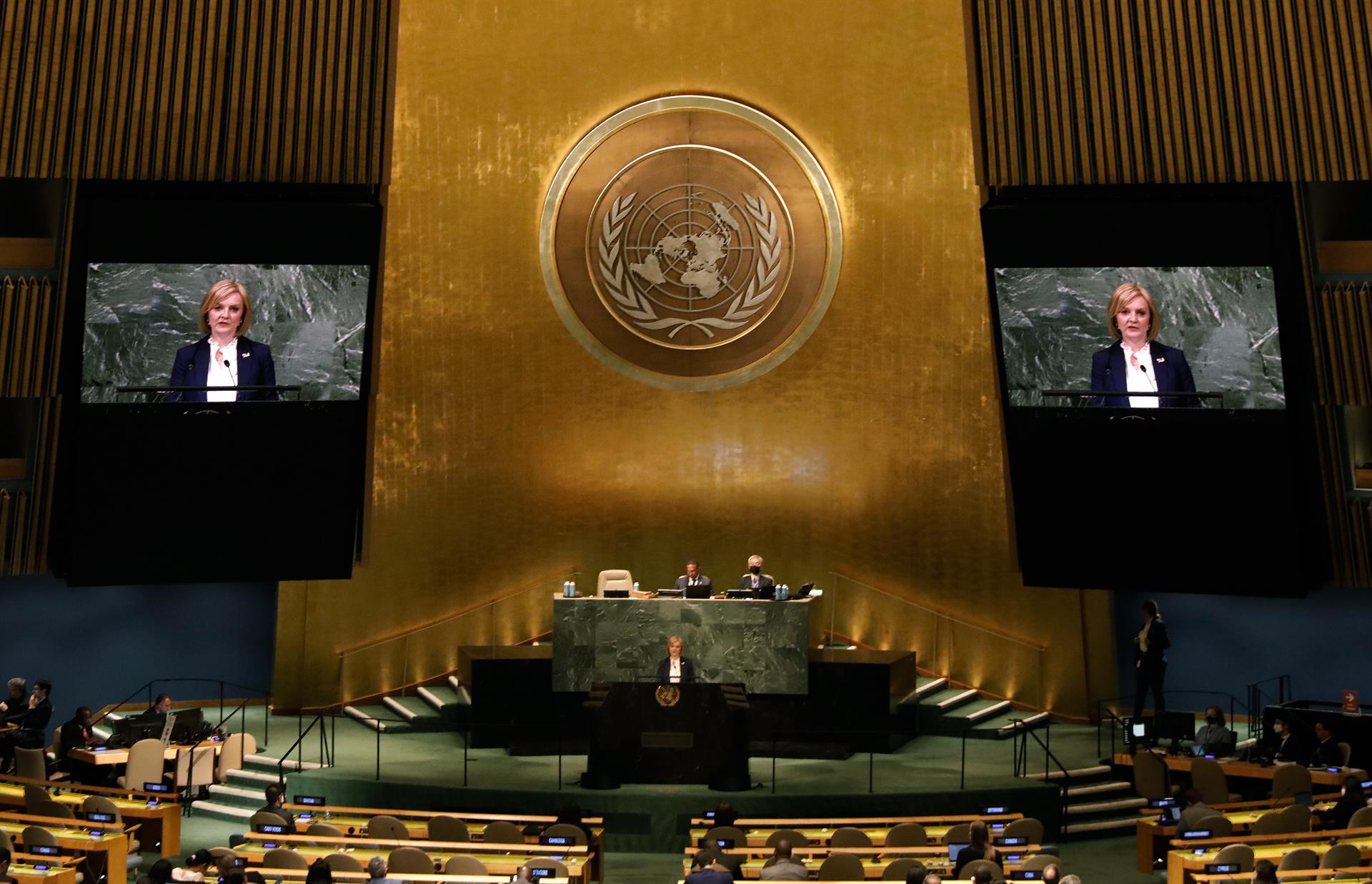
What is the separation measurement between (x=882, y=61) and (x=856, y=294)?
2.34 metres

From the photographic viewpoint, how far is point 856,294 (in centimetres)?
1633

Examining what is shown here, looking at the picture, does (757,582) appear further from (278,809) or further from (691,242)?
(278,809)

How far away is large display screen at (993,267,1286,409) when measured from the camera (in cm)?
1268

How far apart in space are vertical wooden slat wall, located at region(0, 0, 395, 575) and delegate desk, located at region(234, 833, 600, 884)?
5.38 meters

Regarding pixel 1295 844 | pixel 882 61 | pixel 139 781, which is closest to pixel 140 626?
pixel 139 781

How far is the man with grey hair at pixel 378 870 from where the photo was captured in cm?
877

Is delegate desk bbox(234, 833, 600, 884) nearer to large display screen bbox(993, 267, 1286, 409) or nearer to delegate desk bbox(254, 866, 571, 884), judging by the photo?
delegate desk bbox(254, 866, 571, 884)

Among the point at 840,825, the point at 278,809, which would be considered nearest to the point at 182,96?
the point at 278,809

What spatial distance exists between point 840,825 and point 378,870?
157 inches

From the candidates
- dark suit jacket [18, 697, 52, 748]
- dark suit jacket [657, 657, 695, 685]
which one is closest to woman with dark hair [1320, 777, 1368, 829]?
dark suit jacket [657, 657, 695, 685]

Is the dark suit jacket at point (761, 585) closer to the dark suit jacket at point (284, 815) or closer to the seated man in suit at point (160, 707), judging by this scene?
the dark suit jacket at point (284, 815)

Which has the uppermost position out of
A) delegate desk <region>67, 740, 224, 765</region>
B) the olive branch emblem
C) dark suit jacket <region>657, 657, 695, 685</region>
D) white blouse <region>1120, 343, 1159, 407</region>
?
the olive branch emblem

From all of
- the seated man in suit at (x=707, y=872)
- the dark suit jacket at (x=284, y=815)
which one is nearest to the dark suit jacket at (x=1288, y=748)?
the seated man in suit at (x=707, y=872)

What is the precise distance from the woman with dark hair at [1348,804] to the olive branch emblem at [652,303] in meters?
7.56
